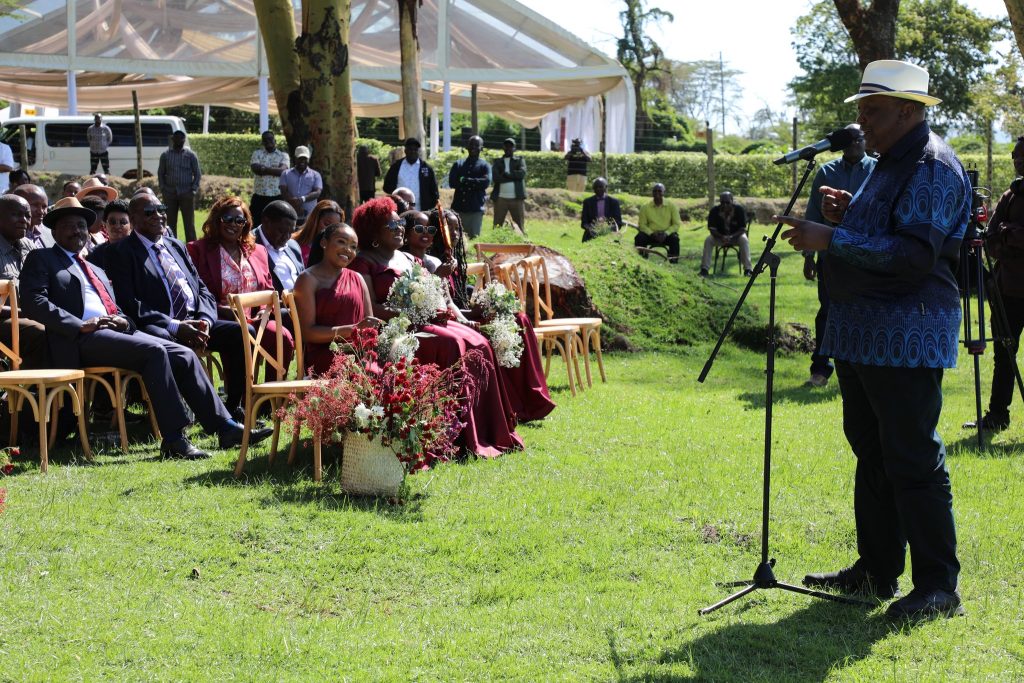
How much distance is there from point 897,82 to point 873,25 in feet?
50.2

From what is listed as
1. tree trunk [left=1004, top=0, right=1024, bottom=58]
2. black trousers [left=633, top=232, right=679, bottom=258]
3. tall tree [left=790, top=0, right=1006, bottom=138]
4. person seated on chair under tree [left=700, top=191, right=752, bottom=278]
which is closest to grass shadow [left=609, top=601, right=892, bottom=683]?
tree trunk [left=1004, top=0, right=1024, bottom=58]

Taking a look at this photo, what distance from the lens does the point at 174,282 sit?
8.85 m

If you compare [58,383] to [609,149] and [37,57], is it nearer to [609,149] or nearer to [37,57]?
[37,57]

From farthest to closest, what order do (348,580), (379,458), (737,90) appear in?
1. (737,90)
2. (379,458)
3. (348,580)

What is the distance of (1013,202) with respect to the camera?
878 cm

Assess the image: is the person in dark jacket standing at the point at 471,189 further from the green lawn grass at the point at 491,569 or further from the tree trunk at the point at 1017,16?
the green lawn grass at the point at 491,569

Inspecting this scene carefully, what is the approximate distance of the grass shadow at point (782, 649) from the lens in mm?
4453

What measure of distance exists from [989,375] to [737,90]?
101 meters

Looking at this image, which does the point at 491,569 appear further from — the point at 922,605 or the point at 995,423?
the point at 995,423

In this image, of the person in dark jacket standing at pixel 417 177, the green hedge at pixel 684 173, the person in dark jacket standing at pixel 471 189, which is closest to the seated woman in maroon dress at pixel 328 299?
the person in dark jacket standing at pixel 417 177

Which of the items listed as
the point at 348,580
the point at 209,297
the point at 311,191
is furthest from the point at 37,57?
the point at 348,580

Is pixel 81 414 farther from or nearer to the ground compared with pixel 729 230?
nearer to the ground

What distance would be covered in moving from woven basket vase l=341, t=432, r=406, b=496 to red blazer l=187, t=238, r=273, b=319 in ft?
10.5

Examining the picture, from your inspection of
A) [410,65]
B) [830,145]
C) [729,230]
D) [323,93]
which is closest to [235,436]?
[830,145]
